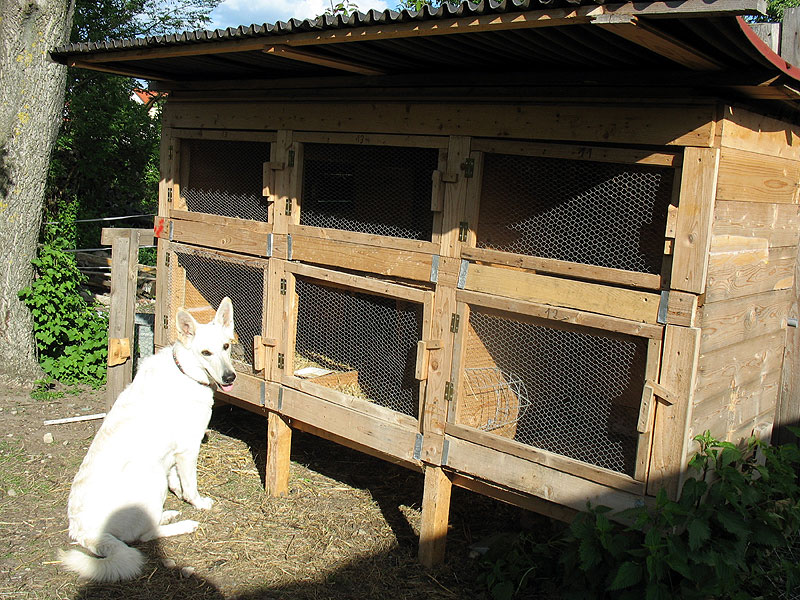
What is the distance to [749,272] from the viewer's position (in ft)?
12.1

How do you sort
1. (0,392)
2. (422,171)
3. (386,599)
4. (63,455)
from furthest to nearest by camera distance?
(0,392) < (63,455) < (422,171) < (386,599)

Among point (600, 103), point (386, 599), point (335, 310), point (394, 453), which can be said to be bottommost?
point (386, 599)

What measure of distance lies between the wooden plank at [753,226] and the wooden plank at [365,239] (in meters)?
1.52

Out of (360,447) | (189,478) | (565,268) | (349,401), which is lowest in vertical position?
(189,478)

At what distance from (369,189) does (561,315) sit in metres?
1.61

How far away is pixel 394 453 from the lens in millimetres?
4422

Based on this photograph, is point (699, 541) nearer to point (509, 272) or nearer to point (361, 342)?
point (509, 272)

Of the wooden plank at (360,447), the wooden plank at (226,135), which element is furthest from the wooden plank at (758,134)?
the wooden plank at (226,135)

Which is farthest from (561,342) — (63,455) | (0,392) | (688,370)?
(0,392)

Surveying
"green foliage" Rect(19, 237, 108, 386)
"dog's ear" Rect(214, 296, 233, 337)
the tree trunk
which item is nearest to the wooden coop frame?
"dog's ear" Rect(214, 296, 233, 337)

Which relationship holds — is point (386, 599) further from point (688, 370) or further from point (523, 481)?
point (688, 370)

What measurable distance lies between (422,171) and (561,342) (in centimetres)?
142

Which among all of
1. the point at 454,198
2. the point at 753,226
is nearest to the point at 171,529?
the point at 454,198

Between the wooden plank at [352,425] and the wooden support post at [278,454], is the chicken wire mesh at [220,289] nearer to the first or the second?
the wooden support post at [278,454]
